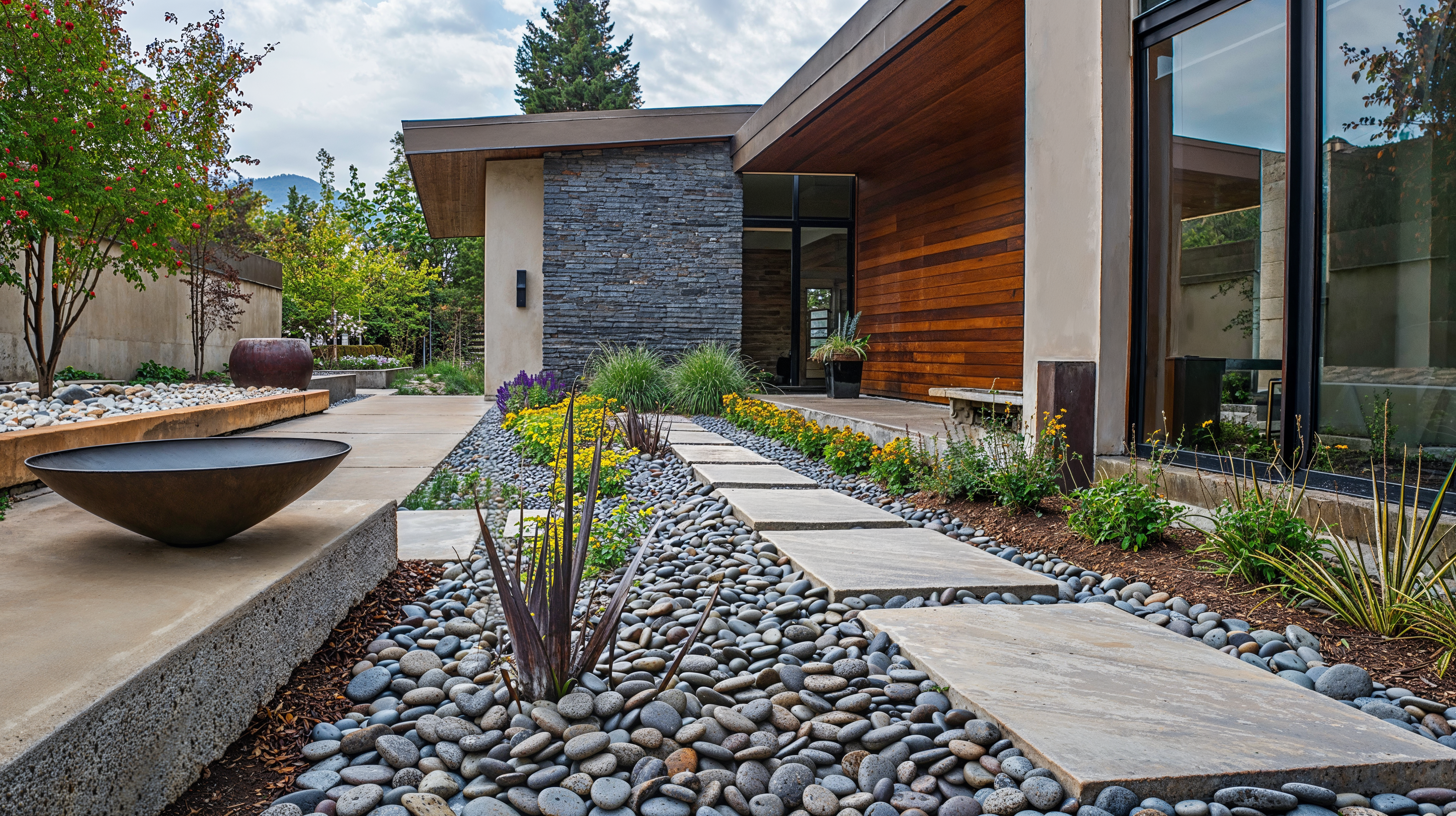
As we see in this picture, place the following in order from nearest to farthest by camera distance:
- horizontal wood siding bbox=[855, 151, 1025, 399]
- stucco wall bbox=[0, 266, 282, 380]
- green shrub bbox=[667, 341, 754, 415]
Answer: stucco wall bbox=[0, 266, 282, 380] → horizontal wood siding bbox=[855, 151, 1025, 399] → green shrub bbox=[667, 341, 754, 415]

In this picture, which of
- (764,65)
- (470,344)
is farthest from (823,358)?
(764,65)

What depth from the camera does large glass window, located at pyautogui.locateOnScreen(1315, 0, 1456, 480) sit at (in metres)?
2.20

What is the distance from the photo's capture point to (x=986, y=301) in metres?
6.22

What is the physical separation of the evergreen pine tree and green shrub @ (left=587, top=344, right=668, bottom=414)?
52.9ft

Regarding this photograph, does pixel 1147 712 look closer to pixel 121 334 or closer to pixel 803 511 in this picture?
pixel 803 511

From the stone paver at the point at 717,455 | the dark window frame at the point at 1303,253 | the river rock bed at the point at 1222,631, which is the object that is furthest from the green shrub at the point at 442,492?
the dark window frame at the point at 1303,253

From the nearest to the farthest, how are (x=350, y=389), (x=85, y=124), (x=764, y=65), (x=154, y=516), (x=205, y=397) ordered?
(x=154, y=516)
(x=85, y=124)
(x=205, y=397)
(x=350, y=389)
(x=764, y=65)

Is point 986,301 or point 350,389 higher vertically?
point 986,301

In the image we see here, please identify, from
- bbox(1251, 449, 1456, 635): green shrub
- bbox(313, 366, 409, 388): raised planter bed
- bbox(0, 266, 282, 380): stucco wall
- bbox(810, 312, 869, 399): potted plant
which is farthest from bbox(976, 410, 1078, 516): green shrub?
bbox(313, 366, 409, 388): raised planter bed

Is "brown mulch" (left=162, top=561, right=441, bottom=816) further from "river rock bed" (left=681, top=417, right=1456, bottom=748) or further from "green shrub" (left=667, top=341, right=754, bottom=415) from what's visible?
"green shrub" (left=667, top=341, right=754, bottom=415)

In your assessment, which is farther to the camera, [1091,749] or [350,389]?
[350,389]

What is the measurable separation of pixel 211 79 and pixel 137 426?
4.30m

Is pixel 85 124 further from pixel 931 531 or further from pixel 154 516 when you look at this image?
pixel 931 531

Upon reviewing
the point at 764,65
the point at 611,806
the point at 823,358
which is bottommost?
the point at 611,806
